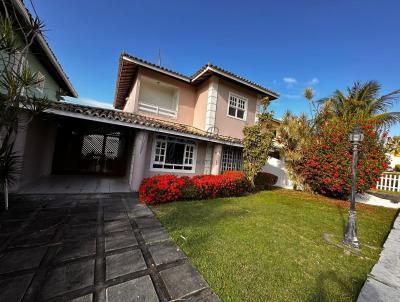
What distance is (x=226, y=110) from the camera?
11.8m

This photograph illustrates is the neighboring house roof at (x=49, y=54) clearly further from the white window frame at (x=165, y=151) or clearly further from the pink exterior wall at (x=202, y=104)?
the white window frame at (x=165, y=151)

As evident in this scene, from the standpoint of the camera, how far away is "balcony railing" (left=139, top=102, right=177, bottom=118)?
10775 millimetres

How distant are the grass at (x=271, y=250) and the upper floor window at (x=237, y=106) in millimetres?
7115

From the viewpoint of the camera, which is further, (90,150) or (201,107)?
(90,150)

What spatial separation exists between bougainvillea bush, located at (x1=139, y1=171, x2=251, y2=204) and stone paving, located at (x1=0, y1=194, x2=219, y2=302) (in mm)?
1535

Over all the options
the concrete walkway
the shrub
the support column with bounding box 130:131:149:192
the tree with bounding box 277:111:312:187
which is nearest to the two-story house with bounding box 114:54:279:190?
the support column with bounding box 130:131:149:192

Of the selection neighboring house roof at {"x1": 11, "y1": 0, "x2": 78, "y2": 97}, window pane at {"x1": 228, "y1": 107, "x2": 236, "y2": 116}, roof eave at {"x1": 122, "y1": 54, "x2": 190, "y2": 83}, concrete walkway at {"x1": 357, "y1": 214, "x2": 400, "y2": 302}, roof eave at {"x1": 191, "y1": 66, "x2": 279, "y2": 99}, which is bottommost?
concrete walkway at {"x1": 357, "y1": 214, "x2": 400, "y2": 302}

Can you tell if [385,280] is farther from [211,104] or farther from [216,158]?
[211,104]

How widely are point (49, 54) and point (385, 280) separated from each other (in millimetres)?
13163

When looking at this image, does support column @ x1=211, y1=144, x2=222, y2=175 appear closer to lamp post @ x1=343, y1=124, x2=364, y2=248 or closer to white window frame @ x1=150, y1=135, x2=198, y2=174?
white window frame @ x1=150, y1=135, x2=198, y2=174

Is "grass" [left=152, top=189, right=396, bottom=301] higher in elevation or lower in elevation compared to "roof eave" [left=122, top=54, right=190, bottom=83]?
lower

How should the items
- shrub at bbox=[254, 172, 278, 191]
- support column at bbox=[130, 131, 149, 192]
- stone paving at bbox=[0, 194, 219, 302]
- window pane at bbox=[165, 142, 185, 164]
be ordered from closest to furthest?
stone paving at bbox=[0, 194, 219, 302] < support column at bbox=[130, 131, 149, 192] < window pane at bbox=[165, 142, 185, 164] < shrub at bbox=[254, 172, 278, 191]

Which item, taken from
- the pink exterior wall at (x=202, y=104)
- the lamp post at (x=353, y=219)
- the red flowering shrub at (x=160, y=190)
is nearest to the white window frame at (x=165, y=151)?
the pink exterior wall at (x=202, y=104)

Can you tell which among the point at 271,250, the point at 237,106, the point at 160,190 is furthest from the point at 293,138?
the point at 271,250
